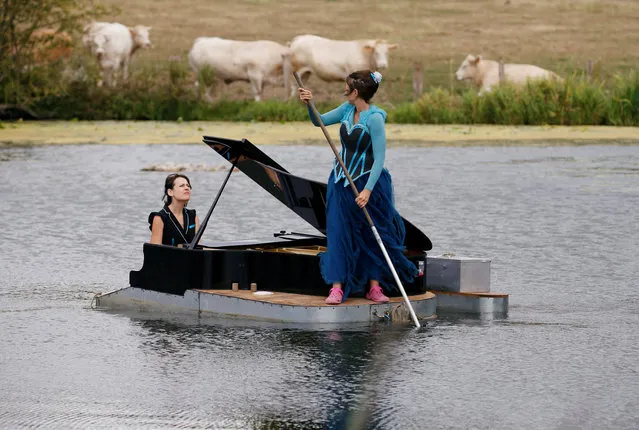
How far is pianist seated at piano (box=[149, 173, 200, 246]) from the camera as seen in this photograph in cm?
1091

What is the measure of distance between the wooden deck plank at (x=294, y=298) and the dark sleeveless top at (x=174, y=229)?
64cm

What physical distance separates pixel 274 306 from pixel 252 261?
1.87ft

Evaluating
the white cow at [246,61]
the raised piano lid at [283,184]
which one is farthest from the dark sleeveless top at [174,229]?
the white cow at [246,61]

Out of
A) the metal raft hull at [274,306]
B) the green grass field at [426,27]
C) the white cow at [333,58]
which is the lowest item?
the metal raft hull at [274,306]

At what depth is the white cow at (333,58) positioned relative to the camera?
46.7m

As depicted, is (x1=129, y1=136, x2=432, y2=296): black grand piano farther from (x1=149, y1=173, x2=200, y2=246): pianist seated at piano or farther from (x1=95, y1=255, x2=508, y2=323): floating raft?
(x1=149, y1=173, x2=200, y2=246): pianist seated at piano

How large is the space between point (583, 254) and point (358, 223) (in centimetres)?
392

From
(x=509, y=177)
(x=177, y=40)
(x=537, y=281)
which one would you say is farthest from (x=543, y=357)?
(x=177, y=40)

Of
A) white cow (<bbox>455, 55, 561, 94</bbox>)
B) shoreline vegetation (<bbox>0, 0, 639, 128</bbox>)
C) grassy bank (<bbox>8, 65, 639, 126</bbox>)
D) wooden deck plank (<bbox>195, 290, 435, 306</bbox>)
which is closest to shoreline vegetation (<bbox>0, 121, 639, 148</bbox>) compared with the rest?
grassy bank (<bbox>8, 65, 639, 126</bbox>)

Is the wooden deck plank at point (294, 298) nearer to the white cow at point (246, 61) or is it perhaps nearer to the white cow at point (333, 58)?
the white cow at point (246, 61)

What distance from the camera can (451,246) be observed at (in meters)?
14.2

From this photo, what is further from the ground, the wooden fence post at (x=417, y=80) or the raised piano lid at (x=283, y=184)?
the wooden fence post at (x=417, y=80)

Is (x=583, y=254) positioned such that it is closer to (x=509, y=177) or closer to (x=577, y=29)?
(x=509, y=177)

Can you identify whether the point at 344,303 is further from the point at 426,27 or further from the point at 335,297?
the point at 426,27
